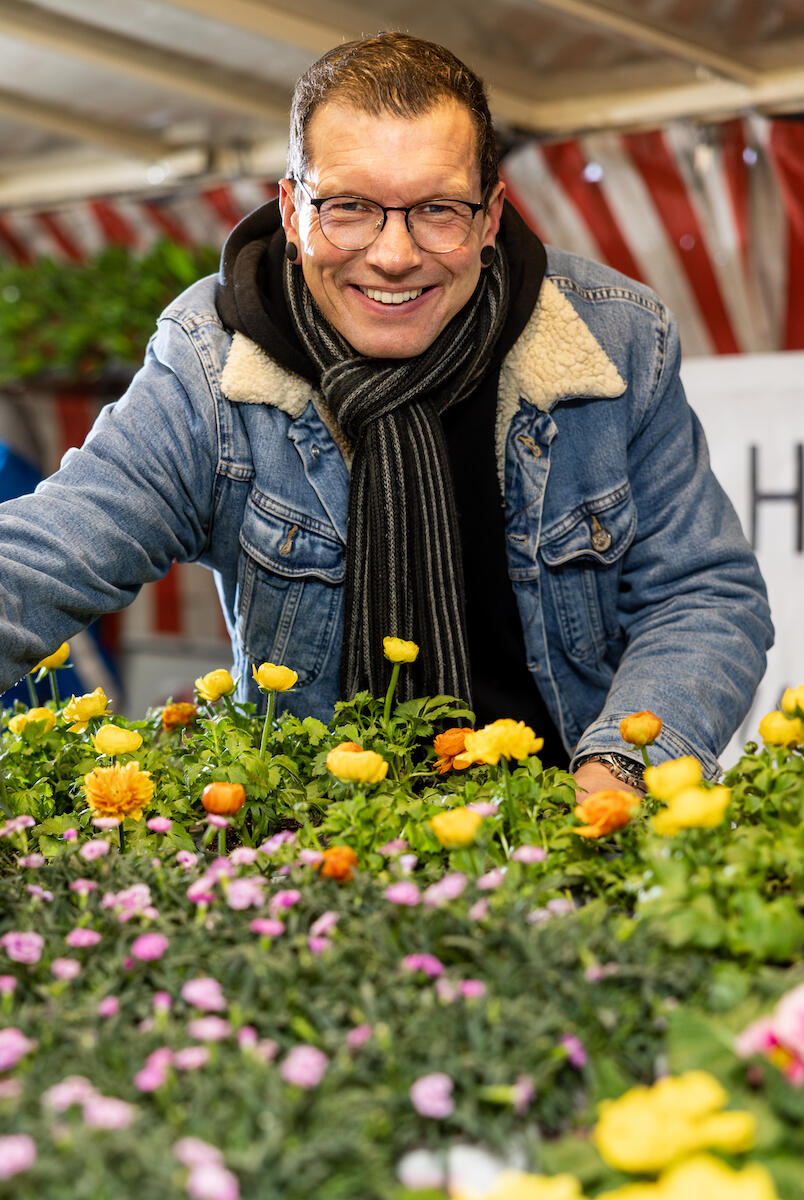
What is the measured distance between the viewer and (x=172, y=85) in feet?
12.1

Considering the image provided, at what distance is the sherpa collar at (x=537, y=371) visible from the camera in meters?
1.79

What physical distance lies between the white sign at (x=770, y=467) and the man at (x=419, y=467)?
1578 millimetres

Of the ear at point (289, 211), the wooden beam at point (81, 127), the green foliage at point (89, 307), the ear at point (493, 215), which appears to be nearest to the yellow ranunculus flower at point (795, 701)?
the ear at point (493, 215)

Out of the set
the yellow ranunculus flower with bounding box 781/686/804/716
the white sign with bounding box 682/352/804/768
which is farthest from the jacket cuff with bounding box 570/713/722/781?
the white sign with bounding box 682/352/804/768

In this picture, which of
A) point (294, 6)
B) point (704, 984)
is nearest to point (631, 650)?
point (704, 984)

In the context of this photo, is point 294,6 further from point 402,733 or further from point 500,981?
point 500,981

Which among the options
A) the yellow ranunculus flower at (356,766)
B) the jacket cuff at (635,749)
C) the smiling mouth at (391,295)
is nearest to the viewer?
the yellow ranunculus flower at (356,766)

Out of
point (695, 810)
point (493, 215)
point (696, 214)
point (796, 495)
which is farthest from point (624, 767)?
point (696, 214)

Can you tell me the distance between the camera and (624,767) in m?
1.47

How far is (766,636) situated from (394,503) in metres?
0.62

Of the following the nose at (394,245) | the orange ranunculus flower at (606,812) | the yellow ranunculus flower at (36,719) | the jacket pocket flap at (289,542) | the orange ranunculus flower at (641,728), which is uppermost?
the nose at (394,245)

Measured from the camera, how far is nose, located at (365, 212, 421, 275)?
152 cm

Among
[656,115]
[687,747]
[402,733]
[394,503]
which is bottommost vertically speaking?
[687,747]

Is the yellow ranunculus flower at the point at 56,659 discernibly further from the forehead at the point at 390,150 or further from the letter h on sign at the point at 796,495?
the letter h on sign at the point at 796,495
